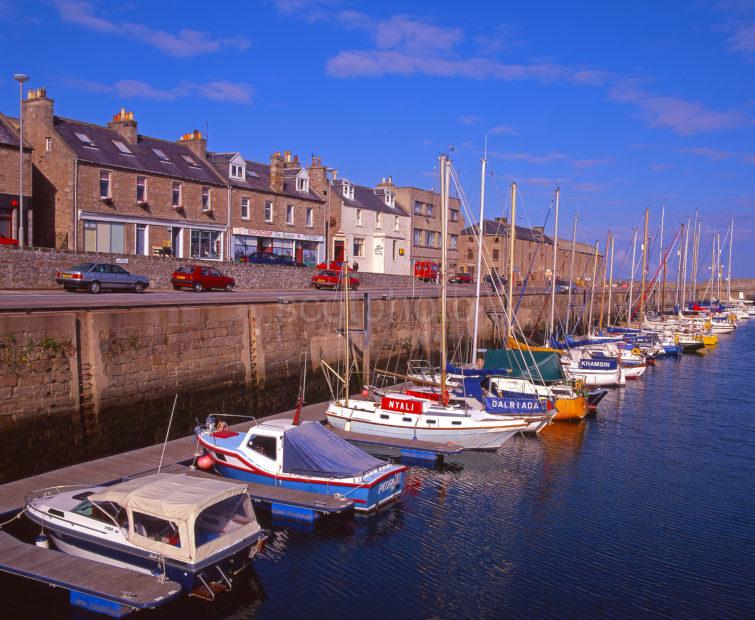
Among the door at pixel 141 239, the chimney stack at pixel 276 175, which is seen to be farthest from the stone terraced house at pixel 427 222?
the door at pixel 141 239

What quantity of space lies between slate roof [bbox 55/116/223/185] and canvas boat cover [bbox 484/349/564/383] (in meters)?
25.5

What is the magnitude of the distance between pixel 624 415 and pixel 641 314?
32648 millimetres

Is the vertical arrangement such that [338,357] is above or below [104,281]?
below

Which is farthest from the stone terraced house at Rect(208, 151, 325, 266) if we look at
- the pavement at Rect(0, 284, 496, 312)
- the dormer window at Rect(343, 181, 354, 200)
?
the pavement at Rect(0, 284, 496, 312)

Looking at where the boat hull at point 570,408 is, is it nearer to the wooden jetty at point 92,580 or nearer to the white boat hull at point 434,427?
the white boat hull at point 434,427

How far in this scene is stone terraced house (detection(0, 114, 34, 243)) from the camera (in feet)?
128

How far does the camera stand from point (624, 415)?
112 feet

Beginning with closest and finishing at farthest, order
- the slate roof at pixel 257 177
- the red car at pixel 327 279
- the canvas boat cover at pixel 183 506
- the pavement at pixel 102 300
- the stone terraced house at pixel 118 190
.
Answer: the canvas boat cover at pixel 183 506 < the pavement at pixel 102 300 < the stone terraced house at pixel 118 190 < the red car at pixel 327 279 < the slate roof at pixel 257 177

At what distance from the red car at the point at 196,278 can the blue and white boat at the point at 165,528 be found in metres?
24.4

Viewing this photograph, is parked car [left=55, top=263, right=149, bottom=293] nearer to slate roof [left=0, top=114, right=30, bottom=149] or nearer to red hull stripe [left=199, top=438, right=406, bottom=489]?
slate roof [left=0, top=114, right=30, bottom=149]

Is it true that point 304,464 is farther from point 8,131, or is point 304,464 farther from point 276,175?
point 276,175

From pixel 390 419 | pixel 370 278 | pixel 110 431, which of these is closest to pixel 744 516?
pixel 390 419

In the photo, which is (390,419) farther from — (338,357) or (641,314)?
(641,314)

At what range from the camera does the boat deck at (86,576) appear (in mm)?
12992
